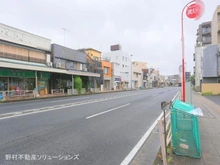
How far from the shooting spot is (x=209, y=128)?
5.99 meters

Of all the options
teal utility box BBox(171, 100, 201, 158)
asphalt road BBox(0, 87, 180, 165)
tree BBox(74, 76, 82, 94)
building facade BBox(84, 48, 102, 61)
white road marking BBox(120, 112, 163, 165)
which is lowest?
white road marking BBox(120, 112, 163, 165)

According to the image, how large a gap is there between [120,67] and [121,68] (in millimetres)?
724

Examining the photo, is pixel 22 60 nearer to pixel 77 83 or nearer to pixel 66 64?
pixel 66 64

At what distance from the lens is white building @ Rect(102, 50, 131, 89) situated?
4805cm

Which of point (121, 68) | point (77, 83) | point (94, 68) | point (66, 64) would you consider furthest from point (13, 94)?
point (121, 68)

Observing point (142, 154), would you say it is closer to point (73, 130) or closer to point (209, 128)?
point (73, 130)

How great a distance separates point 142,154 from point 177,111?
148cm

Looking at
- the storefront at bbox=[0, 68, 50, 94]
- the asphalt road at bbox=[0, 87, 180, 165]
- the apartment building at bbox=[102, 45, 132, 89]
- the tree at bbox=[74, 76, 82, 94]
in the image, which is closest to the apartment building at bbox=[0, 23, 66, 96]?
the storefront at bbox=[0, 68, 50, 94]

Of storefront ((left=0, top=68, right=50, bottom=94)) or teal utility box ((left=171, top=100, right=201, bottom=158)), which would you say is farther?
storefront ((left=0, top=68, right=50, bottom=94))

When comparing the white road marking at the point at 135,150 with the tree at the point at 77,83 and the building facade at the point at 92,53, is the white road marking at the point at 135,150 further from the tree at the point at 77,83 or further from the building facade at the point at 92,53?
the building facade at the point at 92,53

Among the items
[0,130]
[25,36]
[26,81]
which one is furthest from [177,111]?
[25,36]

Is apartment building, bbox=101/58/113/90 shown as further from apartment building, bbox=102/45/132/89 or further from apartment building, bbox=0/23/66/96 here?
apartment building, bbox=0/23/66/96

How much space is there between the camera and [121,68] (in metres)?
53.1

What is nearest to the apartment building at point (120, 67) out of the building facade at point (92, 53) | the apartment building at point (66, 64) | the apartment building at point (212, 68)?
the building facade at point (92, 53)
